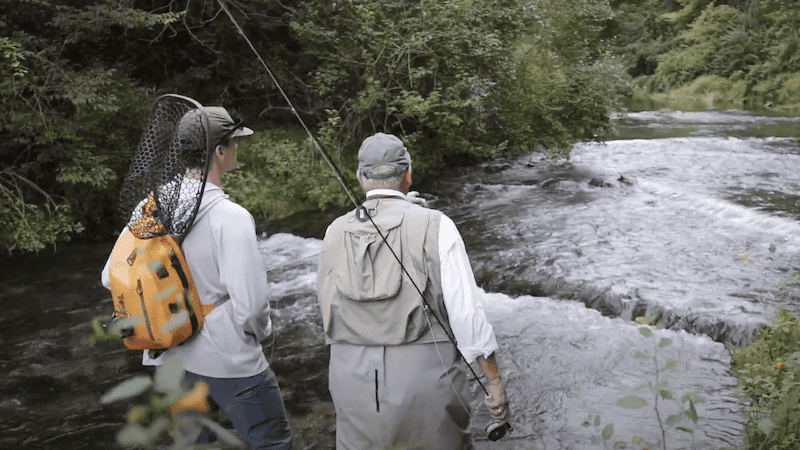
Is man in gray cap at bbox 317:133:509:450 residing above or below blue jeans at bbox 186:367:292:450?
above

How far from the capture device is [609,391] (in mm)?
4941

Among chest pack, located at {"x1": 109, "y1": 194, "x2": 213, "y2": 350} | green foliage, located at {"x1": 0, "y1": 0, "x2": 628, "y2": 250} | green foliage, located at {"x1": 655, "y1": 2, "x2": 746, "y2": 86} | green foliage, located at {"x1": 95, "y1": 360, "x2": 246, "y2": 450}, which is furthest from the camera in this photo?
green foliage, located at {"x1": 655, "y1": 2, "x2": 746, "y2": 86}

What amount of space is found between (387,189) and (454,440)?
940mm

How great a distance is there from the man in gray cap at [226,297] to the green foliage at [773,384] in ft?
6.70

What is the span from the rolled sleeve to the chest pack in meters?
0.90

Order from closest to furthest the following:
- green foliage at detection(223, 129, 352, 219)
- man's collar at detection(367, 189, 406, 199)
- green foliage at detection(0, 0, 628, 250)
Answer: man's collar at detection(367, 189, 406, 199)
green foliage at detection(0, 0, 628, 250)
green foliage at detection(223, 129, 352, 219)

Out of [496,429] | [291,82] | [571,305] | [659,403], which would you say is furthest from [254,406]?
[291,82]

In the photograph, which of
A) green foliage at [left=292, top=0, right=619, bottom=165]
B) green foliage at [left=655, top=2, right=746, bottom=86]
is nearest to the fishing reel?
green foliage at [left=292, top=0, right=619, bottom=165]

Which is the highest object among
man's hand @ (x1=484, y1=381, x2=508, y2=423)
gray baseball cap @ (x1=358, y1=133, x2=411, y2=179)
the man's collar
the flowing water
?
gray baseball cap @ (x1=358, y1=133, x2=411, y2=179)

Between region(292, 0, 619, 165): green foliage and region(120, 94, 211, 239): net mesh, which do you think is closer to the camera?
region(120, 94, 211, 239): net mesh

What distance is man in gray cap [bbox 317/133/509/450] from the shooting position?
219 centimetres

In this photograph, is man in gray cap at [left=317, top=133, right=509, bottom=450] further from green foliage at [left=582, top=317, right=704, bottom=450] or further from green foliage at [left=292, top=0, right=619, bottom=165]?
green foliage at [left=292, top=0, right=619, bottom=165]

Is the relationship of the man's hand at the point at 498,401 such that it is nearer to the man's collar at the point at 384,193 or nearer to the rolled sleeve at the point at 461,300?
the rolled sleeve at the point at 461,300

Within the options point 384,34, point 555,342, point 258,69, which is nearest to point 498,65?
point 384,34
